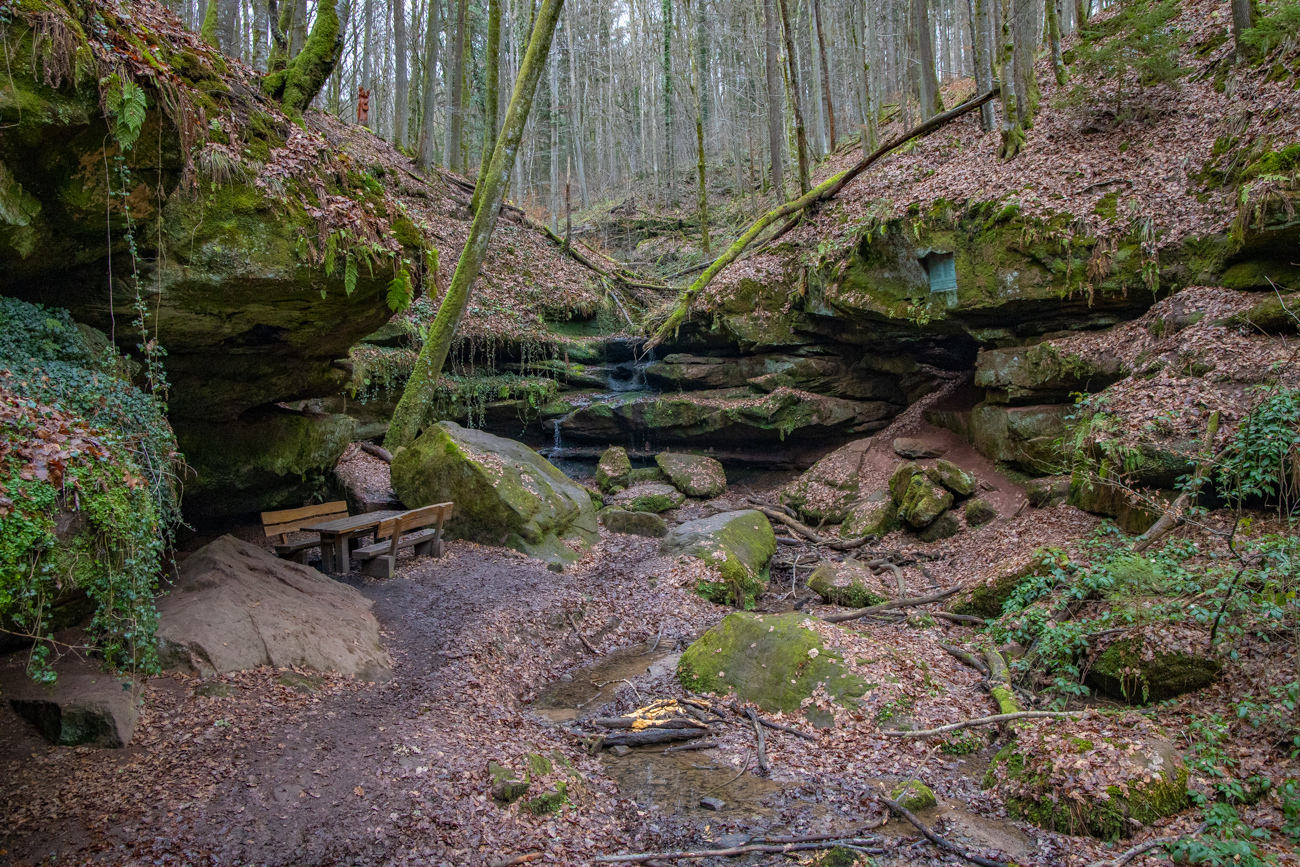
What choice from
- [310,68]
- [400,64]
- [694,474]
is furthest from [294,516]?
[400,64]

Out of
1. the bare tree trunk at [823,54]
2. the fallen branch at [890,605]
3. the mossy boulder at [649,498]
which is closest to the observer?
the fallen branch at [890,605]

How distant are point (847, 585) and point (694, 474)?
19.1ft

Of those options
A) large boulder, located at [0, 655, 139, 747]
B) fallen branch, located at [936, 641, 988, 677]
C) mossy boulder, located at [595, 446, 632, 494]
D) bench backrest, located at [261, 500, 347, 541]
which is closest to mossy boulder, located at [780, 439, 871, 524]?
mossy boulder, located at [595, 446, 632, 494]

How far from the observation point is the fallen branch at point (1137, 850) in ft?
12.4

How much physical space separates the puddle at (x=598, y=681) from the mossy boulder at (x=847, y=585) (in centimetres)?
260

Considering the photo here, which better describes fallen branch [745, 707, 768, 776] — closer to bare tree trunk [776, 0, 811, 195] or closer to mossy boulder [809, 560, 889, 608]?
mossy boulder [809, 560, 889, 608]

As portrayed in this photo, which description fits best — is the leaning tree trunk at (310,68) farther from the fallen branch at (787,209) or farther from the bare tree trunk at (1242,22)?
the bare tree trunk at (1242,22)

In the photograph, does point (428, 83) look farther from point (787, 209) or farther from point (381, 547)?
point (381, 547)

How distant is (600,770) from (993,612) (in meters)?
5.19

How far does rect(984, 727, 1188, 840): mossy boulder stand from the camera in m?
4.12

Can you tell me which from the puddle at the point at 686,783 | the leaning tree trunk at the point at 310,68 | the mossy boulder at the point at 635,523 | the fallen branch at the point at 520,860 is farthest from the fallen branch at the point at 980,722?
the leaning tree trunk at the point at 310,68

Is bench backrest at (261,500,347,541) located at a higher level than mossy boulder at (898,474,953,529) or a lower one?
higher

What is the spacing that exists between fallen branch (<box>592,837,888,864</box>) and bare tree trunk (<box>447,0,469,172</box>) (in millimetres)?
20123

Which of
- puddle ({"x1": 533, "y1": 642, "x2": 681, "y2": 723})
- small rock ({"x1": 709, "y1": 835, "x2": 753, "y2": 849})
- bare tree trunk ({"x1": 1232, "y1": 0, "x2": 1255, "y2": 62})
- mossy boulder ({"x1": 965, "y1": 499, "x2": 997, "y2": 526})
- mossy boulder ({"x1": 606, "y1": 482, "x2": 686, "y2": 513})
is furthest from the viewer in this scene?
mossy boulder ({"x1": 606, "y1": 482, "x2": 686, "y2": 513})
